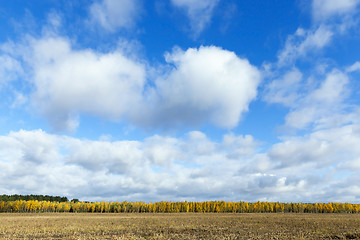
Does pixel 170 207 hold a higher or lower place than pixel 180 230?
lower

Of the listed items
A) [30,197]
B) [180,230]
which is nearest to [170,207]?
[180,230]

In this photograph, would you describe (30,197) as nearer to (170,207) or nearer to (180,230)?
(170,207)

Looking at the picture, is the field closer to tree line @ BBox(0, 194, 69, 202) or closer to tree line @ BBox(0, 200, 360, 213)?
tree line @ BBox(0, 200, 360, 213)

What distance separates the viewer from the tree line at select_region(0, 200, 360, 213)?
12775 centimetres

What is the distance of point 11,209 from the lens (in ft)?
420

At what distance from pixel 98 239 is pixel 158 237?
6.78 meters

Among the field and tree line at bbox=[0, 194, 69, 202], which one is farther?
tree line at bbox=[0, 194, 69, 202]

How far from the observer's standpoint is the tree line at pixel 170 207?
128 metres

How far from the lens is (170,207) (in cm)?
13412

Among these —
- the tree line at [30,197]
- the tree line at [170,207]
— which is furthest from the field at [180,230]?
the tree line at [30,197]

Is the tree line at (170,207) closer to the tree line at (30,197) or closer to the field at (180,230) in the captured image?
the tree line at (30,197)

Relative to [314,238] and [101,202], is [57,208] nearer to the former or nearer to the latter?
[101,202]

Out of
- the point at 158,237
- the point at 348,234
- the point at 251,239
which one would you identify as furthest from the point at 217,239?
the point at 348,234

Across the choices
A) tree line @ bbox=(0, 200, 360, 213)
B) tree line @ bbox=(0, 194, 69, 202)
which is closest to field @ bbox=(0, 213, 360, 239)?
tree line @ bbox=(0, 200, 360, 213)
